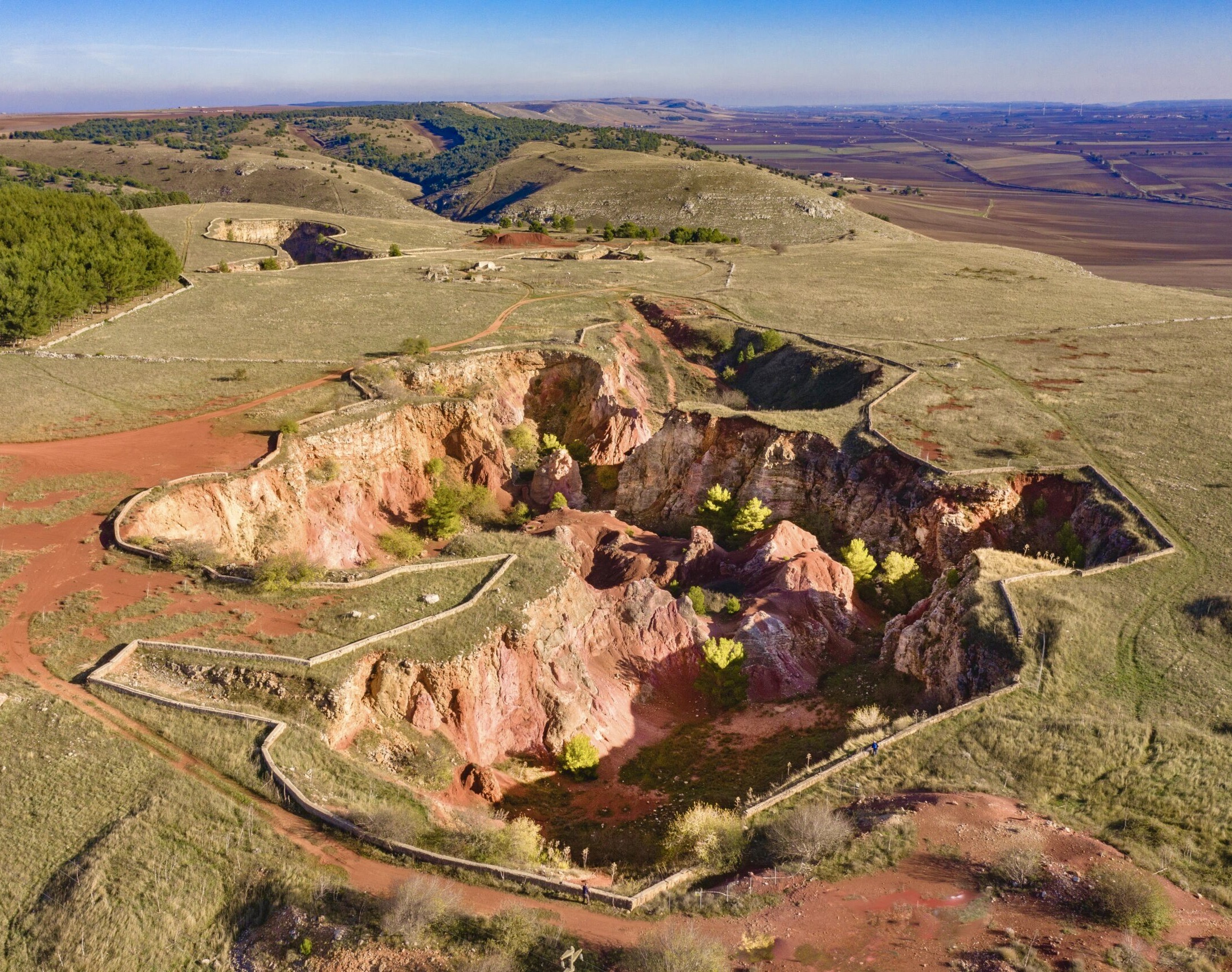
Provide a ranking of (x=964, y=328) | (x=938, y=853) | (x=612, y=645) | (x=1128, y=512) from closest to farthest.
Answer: (x=938, y=853), (x=612, y=645), (x=1128, y=512), (x=964, y=328)

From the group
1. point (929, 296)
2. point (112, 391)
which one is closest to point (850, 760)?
point (112, 391)

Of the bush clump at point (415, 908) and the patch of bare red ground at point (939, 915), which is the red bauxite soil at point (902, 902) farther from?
the bush clump at point (415, 908)

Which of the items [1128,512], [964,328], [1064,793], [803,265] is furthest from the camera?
[803,265]

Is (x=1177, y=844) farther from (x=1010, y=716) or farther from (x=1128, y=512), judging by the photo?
(x=1128, y=512)

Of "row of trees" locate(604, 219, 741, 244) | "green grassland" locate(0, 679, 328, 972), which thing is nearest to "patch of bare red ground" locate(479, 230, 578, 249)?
"row of trees" locate(604, 219, 741, 244)

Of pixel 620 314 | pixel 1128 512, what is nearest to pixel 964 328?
pixel 620 314

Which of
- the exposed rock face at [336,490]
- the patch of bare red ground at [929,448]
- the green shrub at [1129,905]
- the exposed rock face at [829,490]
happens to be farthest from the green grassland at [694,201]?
the green shrub at [1129,905]
